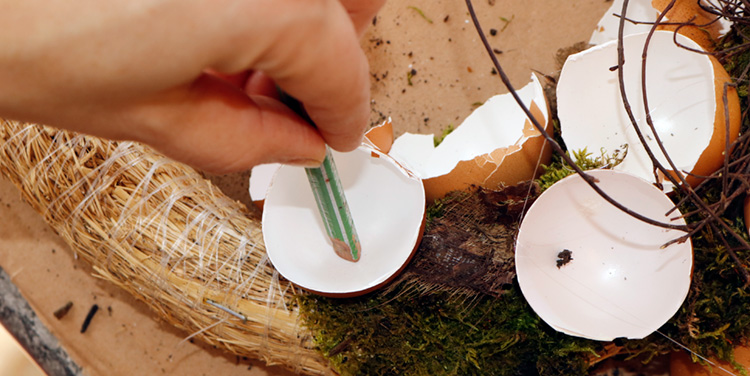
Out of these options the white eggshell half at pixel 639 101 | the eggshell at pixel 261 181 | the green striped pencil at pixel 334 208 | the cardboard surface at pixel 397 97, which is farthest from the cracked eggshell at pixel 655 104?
the eggshell at pixel 261 181

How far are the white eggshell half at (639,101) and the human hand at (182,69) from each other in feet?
2.68

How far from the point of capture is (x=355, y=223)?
147 cm

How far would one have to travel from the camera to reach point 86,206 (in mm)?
1537

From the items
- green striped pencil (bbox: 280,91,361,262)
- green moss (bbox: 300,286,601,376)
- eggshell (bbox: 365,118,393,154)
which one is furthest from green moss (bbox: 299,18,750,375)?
eggshell (bbox: 365,118,393,154)

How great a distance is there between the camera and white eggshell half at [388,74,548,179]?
5.16 ft

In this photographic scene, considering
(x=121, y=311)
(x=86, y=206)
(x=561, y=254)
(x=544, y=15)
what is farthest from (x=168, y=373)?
(x=544, y=15)

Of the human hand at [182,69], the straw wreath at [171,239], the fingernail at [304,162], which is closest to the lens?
the human hand at [182,69]

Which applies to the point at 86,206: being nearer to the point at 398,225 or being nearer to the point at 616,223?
the point at 398,225

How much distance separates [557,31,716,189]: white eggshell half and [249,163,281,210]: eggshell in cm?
77

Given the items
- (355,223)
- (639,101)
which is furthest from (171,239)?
(639,101)

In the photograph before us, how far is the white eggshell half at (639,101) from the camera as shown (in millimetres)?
1357

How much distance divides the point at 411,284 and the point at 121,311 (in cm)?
112

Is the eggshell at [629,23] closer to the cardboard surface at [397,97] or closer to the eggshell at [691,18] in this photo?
the eggshell at [691,18]

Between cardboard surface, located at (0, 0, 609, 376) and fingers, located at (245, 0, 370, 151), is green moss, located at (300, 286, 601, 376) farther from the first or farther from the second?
fingers, located at (245, 0, 370, 151)
